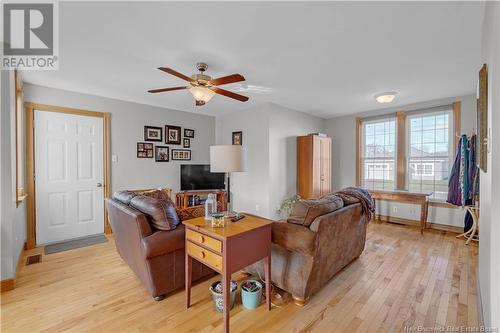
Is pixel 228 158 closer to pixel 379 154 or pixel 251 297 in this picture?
pixel 251 297

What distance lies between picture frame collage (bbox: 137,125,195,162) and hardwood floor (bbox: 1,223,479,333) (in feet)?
6.96

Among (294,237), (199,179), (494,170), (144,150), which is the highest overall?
(144,150)

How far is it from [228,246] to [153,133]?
3561 millimetres

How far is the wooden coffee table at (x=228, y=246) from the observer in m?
1.56

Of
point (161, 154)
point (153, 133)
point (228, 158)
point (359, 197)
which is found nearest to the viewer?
point (228, 158)

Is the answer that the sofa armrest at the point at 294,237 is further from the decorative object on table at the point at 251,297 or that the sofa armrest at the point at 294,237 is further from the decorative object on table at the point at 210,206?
the decorative object on table at the point at 210,206

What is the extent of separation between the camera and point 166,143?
15.1 feet

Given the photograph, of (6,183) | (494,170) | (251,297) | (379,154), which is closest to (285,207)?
(379,154)

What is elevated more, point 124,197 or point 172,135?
point 172,135

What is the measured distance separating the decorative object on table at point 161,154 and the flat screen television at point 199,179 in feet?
1.31

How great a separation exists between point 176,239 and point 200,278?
0.63 meters

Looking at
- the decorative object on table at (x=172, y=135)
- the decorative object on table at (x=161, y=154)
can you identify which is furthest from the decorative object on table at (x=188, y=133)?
the decorative object on table at (x=161, y=154)

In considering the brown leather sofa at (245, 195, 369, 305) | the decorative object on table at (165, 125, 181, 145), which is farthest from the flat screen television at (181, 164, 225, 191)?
the brown leather sofa at (245, 195, 369, 305)

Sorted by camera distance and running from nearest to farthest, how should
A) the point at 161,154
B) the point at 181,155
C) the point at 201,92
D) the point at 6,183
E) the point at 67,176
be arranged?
the point at 6,183 < the point at 201,92 < the point at 67,176 < the point at 161,154 < the point at 181,155
